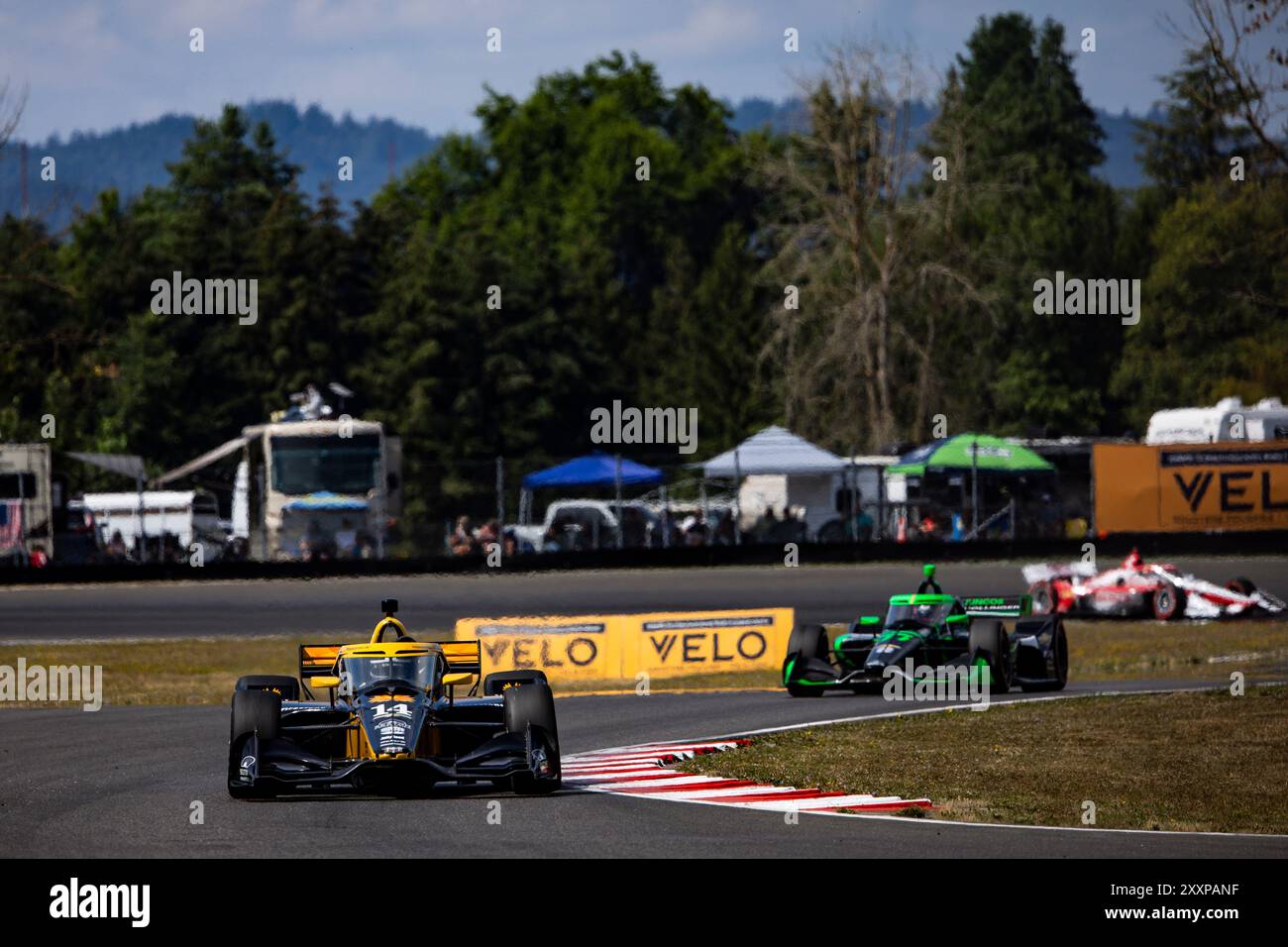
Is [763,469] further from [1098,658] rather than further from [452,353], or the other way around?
[452,353]

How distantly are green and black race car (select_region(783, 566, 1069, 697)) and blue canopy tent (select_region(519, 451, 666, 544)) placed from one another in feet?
68.2

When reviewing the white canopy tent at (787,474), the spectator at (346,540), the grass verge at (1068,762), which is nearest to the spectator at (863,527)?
the white canopy tent at (787,474)

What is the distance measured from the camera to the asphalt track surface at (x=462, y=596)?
1209 inches

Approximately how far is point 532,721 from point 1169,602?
67.8ft

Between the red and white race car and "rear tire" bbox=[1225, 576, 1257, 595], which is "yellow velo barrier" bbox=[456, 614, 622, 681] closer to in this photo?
the red and white race car

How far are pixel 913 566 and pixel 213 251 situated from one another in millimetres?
40351

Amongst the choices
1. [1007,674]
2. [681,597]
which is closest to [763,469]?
[681,597]

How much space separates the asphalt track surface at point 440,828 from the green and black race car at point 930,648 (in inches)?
300

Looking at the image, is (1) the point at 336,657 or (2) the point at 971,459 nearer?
(1) the point at 336,657

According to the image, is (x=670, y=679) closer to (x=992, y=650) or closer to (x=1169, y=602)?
(x=992, y=650)

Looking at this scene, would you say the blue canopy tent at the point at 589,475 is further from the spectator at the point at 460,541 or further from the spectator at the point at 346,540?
the spectator at the point at 346,540

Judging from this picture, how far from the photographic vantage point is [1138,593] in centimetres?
3103

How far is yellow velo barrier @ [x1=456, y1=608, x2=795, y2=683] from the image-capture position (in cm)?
2445

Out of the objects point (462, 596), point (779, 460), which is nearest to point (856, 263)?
point (779, 460)
